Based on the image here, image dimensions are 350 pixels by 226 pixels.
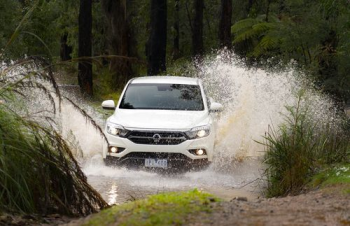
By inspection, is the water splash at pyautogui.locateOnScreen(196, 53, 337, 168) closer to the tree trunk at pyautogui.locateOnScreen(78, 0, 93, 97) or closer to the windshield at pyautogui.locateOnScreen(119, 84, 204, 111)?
the windshield at pyautogui.locateOnScreen(119, 84, 204, 111)

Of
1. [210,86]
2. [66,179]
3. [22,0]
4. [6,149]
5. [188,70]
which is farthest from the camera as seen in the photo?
[22,0]

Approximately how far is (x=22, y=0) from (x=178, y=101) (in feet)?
195

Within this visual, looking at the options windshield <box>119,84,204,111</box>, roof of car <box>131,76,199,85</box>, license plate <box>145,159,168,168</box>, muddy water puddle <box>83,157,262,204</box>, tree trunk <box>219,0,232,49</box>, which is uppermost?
tree trunk <box>219,0,232,49</box>

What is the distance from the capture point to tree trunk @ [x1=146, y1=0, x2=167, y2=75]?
29.1 meters

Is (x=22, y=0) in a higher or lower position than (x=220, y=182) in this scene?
higher

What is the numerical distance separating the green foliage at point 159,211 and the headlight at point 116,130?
5173 millimetres

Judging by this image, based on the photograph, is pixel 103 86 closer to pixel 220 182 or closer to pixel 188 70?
pixel 188 70

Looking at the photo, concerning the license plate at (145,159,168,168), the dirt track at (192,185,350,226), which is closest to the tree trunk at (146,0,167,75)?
the license plate at (145,159,168,168)

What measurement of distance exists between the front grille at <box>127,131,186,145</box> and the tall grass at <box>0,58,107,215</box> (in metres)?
3.73

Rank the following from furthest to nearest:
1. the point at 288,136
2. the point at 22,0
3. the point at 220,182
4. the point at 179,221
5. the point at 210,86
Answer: the point at 22,0 < the point at 210,86 < the point at 220,182 < the point at 288,136 < the point at 179,221

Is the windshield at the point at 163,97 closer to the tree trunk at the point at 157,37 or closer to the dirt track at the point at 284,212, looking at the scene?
the dirt track at the point at 284,212

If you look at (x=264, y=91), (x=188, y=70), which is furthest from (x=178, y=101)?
(x=188, y=70)

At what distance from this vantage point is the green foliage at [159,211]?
6555 millimetres

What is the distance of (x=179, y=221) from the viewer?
6.53 meters
